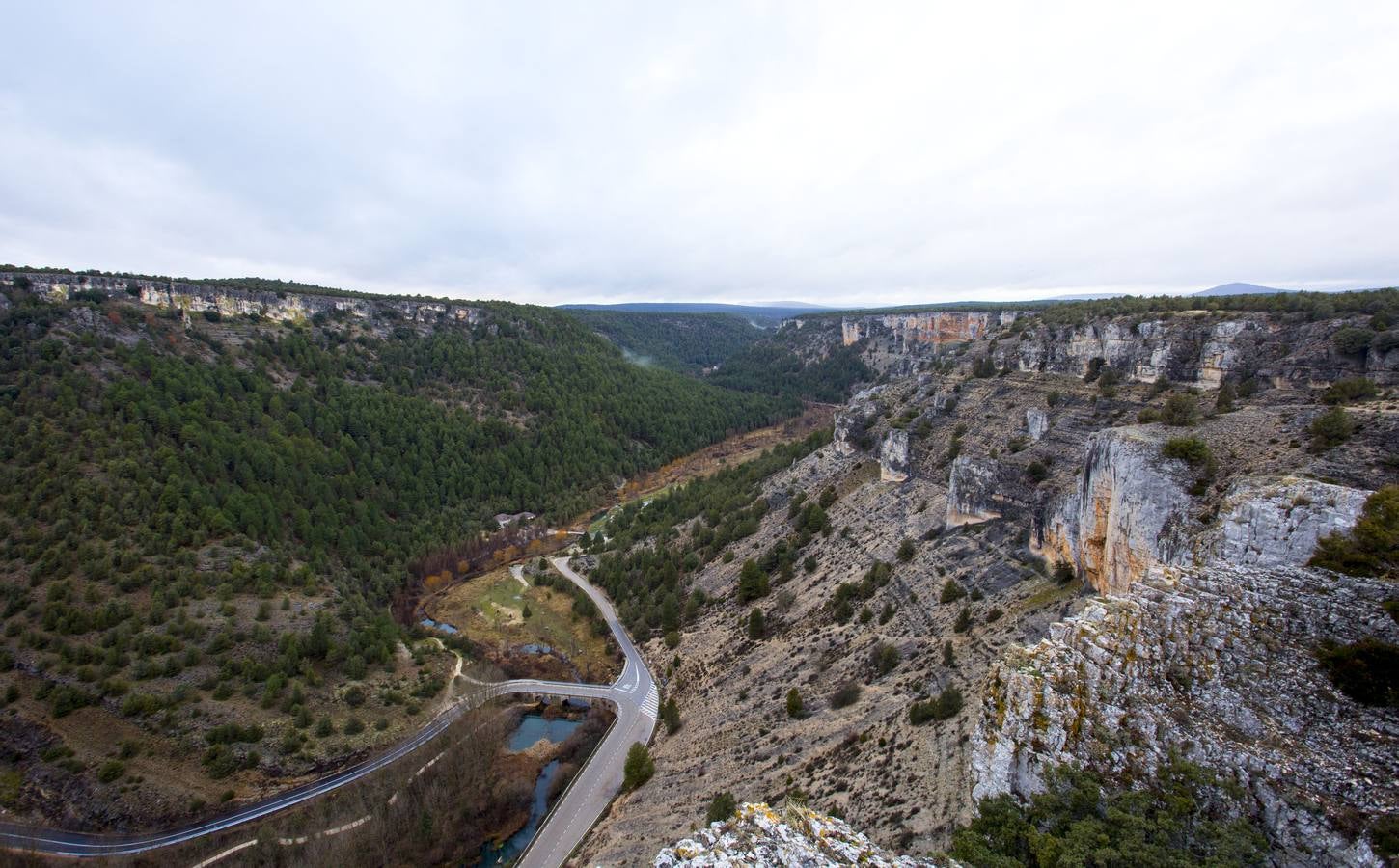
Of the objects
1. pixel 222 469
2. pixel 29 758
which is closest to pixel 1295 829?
pixel 29 758

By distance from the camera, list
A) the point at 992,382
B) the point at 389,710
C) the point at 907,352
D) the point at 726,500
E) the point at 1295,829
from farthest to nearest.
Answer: the point at 907,352 < the point at 726,500 < the point at 992,382 < the point at 389,710 < the point at 1295,829

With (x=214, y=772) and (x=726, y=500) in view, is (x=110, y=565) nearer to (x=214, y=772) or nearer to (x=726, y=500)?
(x=214, y=772)

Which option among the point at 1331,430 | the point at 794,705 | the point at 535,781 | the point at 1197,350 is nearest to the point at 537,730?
the point at 535,781

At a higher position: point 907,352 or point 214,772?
point 907,352

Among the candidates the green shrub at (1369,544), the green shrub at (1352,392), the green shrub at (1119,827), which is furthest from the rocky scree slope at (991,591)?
the green shrub at (1352,392)

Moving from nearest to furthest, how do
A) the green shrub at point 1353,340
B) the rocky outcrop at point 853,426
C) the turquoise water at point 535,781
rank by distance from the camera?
the green shrub at point 1353,340
the turquoise water at point 535,781
the rocky outcrop at point 853,426

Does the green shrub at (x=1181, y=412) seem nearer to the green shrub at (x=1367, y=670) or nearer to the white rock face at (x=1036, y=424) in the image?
the white rock face at (x=1036, y=424)
